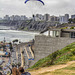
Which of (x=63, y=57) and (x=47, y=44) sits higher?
(x=47, y=44)

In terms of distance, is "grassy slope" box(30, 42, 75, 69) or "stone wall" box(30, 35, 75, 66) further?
"stone wall" box(30, 35, 75, 66)

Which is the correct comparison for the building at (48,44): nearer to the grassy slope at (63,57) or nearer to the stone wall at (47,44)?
the stone wall at (47,44)

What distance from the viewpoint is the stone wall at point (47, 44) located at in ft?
44.7

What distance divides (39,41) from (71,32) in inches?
155

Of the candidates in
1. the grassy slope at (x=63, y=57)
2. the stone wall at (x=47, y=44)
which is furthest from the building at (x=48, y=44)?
the grassy slope at (x=63, y=57)

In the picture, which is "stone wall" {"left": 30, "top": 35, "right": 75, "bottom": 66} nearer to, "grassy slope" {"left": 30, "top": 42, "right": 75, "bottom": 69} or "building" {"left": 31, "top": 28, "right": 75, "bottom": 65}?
"building" {"left": 31, "top": 28, "right": 75, "bottom": 65}

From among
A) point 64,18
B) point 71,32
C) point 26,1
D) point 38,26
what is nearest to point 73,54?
point 71,32

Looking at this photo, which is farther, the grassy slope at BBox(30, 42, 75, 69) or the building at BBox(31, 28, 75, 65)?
the building at BBox(31, 28, 75, 65)

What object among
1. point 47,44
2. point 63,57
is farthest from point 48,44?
point 63,57

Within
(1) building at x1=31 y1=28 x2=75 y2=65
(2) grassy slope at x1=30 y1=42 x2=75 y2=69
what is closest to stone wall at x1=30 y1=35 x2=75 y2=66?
(1) building at x1=31 y1=28 x2=75 y2=65

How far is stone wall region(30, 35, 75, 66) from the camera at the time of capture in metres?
13.6

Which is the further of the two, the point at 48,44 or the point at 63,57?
the point at 48,44

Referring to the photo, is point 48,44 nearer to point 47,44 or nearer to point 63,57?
point 47,44

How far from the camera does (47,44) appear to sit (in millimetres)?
14141
